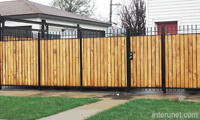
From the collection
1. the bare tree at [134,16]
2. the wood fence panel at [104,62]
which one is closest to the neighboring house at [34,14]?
the bare tree at [134,16]

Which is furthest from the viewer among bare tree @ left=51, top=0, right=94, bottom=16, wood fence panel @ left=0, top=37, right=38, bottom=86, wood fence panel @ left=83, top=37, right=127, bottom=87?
bare tree @ left=51, top=0, right=94, bottom=16

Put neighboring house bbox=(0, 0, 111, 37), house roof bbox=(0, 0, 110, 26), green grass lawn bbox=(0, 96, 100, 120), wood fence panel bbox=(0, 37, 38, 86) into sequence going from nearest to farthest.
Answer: green grass lawn bbox=(0, 96, 100, 120) < wood fence panel bbox=(0, 37, 38, 86) < neighboring house bbox=(0, 0, 111, 37) < house roof bbox=(0, 0, 110, 26)

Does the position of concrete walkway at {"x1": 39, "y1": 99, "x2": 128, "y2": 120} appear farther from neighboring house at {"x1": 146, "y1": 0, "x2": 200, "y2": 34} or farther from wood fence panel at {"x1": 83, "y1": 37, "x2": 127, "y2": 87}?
neighboring house at {"x1": 146, "y1": 0, "x2": 200, "y2": 34}

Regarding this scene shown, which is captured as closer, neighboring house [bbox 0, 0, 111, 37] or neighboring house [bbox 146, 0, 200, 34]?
neighboring house [bbox 146, 0, 200, 34]

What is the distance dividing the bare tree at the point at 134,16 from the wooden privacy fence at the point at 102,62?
21.6 meters

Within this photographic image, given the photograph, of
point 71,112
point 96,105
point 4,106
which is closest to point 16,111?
point 4,106

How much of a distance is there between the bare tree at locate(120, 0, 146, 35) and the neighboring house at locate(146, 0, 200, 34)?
1709cm

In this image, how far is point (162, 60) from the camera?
10766mm

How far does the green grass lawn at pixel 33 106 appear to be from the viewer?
745cm

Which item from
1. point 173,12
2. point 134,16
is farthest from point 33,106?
point 134,16

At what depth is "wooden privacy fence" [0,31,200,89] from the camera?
10.6 metres

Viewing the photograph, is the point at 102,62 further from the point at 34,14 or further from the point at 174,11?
the point at 34,14

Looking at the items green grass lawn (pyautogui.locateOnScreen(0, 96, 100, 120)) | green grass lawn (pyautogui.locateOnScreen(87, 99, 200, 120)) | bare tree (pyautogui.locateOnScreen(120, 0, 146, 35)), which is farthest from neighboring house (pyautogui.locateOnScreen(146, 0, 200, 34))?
bare tree (pyautogui.locateOnScreen(120, 0, 146, 35))

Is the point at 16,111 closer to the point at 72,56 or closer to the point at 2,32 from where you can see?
the point at 72,56
